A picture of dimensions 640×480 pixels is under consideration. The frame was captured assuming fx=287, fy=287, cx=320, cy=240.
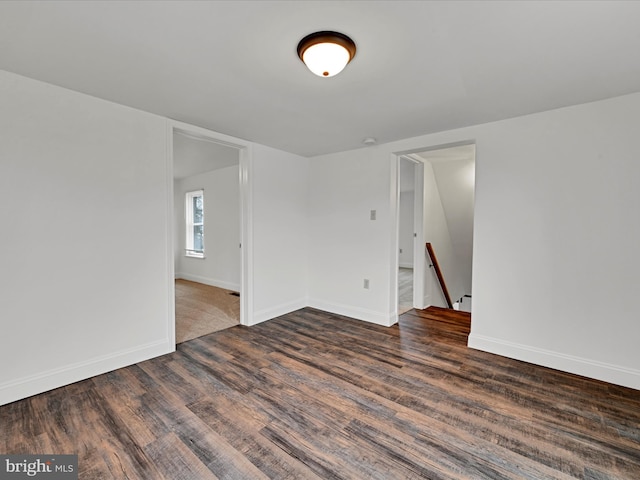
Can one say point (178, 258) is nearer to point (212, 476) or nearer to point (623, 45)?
point (212, 476)

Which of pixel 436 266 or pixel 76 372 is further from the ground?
pixel 436 266

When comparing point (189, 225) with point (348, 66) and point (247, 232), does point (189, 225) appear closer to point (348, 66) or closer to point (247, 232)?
point (247, 232)

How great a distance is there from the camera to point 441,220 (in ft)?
16.0

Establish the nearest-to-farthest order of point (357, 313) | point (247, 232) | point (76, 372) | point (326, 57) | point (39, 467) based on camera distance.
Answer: point (39, 467) < point (326, 57) < point (76, 372) < point (247, 232) < point (357, 313)

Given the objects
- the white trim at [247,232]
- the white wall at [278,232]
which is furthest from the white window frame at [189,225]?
the white trim at [247,232]

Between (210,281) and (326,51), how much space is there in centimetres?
518

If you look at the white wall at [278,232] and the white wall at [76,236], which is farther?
the white wall at [278,232]

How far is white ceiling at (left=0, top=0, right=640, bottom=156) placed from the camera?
1356 mm

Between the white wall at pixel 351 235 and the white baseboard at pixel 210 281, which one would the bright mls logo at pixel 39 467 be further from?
the white baseboard at pixel 210 281

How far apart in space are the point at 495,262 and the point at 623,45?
1758 millimetres

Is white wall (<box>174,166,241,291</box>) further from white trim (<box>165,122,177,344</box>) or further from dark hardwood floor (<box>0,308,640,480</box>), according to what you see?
dark hardwood floor (<box>0,308,640,480</box>)

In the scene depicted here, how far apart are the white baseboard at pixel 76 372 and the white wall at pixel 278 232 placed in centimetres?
119

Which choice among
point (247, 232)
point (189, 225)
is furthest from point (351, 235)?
point (189, 225)

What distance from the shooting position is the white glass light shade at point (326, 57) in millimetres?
1540
